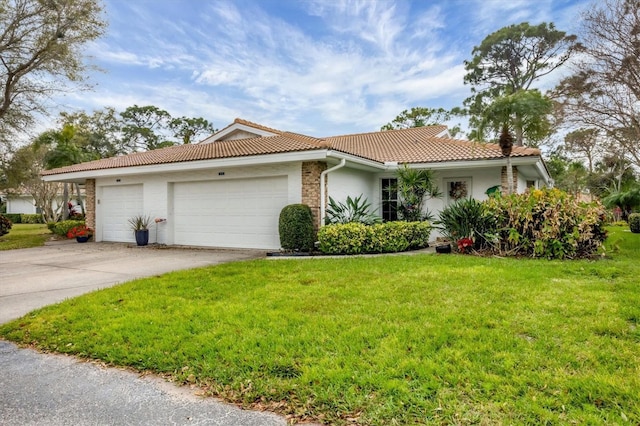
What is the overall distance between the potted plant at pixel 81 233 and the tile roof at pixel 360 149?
95.9 inches

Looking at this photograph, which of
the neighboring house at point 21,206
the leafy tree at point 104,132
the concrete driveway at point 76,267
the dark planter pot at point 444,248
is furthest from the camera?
the neighboring house at point 21,206

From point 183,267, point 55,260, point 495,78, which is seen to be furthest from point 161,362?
point 495,78

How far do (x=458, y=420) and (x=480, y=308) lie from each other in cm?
248

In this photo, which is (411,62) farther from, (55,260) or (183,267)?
(55,260)

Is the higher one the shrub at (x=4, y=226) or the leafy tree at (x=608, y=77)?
the leafy tree at (x=608, y=77)

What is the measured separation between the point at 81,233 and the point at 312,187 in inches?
415

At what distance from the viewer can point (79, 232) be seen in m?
15.1

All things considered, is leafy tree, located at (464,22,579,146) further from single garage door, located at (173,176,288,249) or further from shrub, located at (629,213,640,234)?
single garage door, located at (173,176,288,249)

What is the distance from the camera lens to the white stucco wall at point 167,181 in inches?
440

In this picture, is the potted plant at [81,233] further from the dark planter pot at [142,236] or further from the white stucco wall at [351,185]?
the white stucco wall at [351,185]

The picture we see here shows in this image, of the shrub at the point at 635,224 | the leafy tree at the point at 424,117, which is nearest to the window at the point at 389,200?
the shrub at the point at 635,224

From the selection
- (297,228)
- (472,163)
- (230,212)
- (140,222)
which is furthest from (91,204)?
(472,163)

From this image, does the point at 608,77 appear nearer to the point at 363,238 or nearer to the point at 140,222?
the point at 363,238

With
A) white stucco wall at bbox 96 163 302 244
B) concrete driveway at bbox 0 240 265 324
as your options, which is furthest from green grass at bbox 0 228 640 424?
white stucco wall at bbox 96 163 302 244
